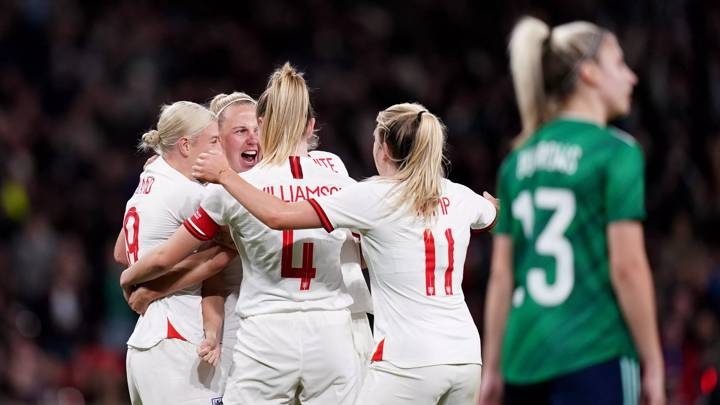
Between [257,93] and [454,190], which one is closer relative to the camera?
[454,190]

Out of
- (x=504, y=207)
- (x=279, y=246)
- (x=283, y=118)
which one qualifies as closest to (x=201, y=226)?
(x=279, y=246)

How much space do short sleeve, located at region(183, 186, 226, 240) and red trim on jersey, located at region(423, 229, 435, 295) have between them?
3.00 ft

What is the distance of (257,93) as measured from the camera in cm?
1504

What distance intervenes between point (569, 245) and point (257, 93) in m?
11.5

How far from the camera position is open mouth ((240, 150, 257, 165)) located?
19.6 ft

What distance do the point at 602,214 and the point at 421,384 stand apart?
1.56 m

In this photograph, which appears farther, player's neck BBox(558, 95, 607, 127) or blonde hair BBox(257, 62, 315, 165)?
blonde hair BBox(257, 62, 315, 165)

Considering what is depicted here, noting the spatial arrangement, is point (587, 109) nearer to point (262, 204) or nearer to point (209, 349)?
point (262, 204)

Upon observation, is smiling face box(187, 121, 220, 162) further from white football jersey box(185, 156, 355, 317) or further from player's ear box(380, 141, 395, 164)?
player's ear box(380, 141, 395, 164)

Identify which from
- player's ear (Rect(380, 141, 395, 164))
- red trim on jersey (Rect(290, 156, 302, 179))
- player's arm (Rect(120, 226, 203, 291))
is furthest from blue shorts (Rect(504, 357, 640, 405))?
player's arm (Rect(120, 226, 203, 291))

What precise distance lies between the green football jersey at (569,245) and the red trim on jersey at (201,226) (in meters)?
1.78

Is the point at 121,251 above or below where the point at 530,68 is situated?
below

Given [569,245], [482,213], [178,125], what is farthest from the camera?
[178,125]

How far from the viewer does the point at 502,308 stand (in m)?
4.12
